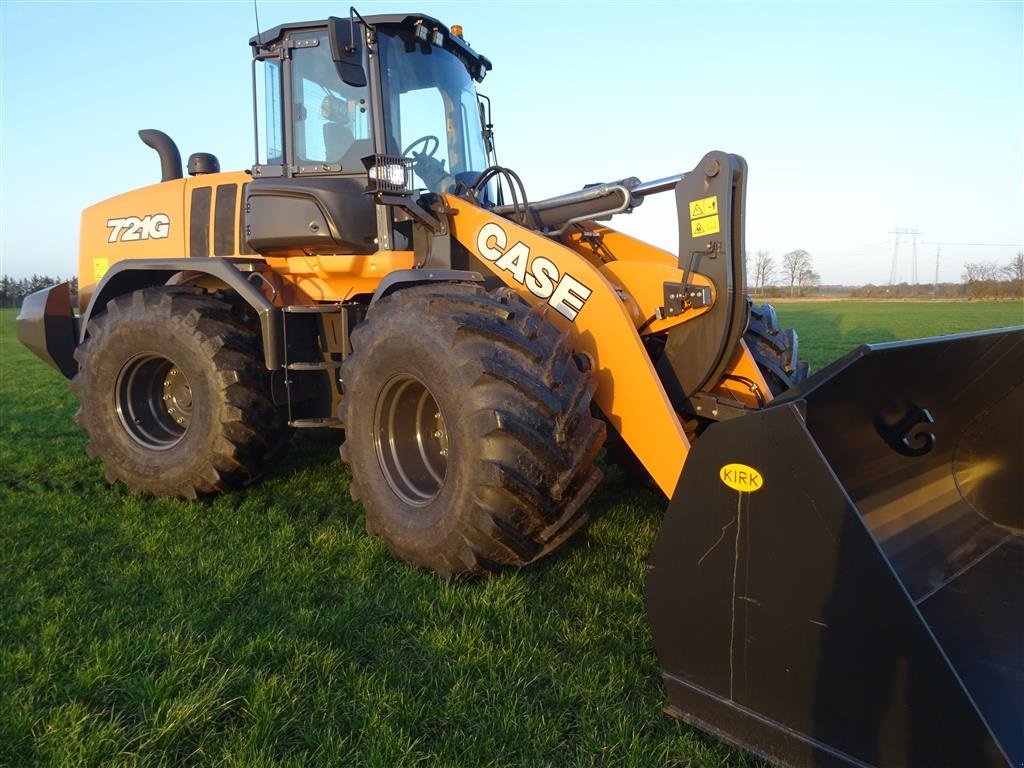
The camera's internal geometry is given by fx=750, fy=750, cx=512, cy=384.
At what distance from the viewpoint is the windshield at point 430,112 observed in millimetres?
4547

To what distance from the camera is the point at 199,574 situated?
3668 mm

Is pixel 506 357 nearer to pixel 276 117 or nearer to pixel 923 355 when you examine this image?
pixel 923 355

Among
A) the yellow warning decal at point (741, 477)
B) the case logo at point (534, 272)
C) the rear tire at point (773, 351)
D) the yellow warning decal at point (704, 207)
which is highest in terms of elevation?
the yellow warning decal at point (704, 207)

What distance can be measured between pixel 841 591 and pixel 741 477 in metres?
0.42

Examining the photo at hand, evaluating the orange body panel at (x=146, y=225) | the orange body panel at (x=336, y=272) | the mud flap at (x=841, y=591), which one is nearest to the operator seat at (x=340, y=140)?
the orange body panel at (x=336, y=272)

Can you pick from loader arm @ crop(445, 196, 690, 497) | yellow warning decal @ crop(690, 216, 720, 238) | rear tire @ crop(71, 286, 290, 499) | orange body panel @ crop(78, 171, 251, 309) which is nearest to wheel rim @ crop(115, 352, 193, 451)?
rear tire @ crop(71, 286, 290, 499)

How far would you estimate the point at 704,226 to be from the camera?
345 centimetres

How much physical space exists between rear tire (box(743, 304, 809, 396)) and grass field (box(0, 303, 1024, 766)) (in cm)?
111

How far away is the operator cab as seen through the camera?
4.44m

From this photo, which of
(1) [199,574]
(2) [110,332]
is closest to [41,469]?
(2) [110,332]

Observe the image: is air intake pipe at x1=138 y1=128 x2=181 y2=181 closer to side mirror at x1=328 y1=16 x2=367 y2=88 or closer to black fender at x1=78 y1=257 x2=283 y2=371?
black fender at x1=78 y1=257 x2=283 y2=371

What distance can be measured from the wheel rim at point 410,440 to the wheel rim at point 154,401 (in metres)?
1.86

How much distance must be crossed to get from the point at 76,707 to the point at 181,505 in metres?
2.41

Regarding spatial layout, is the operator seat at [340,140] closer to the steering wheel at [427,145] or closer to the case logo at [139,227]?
the steering wheel at [427,145]
